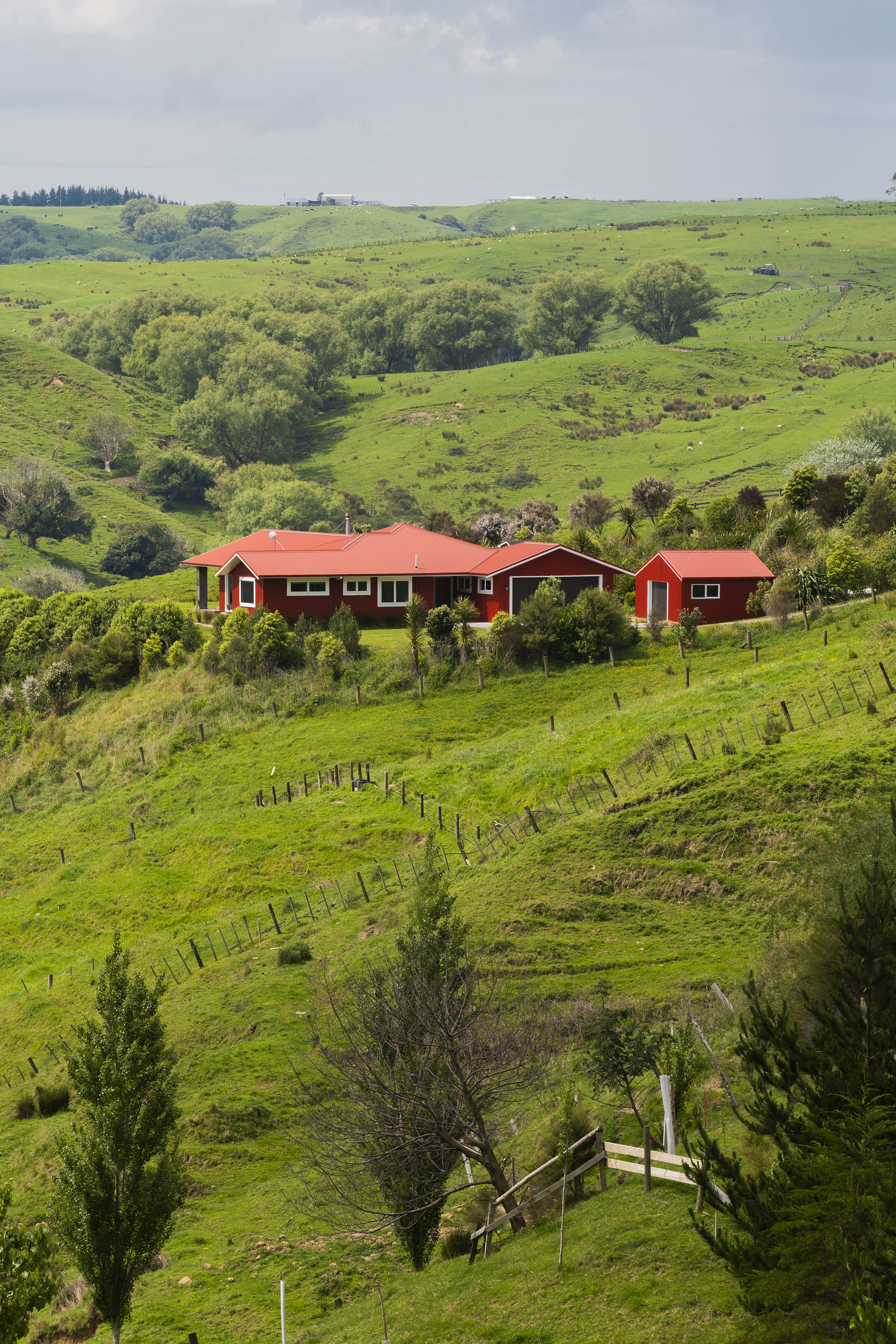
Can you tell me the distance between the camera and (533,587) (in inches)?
2100

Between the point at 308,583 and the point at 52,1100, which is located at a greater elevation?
the point at 308,583

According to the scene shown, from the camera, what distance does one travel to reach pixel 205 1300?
16.9 m

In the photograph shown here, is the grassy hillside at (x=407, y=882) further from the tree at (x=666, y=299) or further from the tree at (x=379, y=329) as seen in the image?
the tree at (x=666, y=299)

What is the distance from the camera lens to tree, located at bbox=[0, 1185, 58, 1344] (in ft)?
36.3

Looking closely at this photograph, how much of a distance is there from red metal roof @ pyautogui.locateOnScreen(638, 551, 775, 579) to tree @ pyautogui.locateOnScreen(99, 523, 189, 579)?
194 feet

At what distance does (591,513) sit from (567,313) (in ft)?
300

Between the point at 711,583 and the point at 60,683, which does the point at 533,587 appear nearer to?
the point at 711,583

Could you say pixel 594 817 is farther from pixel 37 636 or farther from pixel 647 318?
pixel 647 318

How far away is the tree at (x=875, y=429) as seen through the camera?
8438cm

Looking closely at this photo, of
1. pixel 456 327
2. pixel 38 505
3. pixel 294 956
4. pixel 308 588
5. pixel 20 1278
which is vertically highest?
pixel 456 327

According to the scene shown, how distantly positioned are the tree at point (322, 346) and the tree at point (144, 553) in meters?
53.5

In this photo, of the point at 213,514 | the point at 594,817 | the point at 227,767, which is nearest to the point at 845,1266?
the point at 594,817

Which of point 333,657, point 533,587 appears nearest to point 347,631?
point 333,657

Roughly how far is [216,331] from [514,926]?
137m
